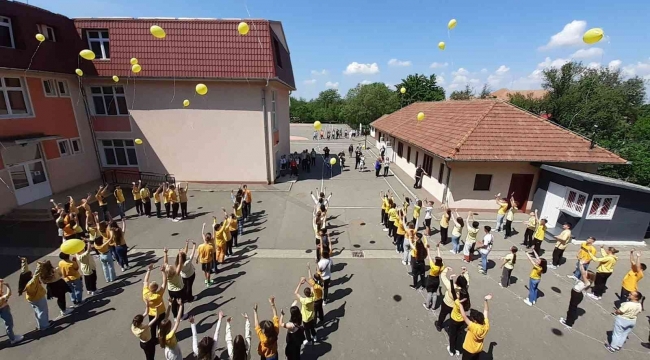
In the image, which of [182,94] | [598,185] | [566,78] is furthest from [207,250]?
[566,78]

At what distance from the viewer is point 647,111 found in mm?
41281

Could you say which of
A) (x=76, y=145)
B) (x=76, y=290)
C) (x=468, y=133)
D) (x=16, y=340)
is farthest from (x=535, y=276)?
(x=76, y=145)

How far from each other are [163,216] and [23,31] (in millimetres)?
10298

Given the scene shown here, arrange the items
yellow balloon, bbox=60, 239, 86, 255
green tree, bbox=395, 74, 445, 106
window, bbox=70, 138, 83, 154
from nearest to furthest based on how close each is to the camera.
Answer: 1. yellow balloon, bbox=60, 239, 86, 255
2. window, bbox=70, 138, 83, 154
3. green tree, bbox=395, 74, 445, 106

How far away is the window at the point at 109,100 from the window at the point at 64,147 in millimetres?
2437

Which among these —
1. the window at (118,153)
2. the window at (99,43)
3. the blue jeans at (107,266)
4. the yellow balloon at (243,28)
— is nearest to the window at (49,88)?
Answer: the window at (99,43)

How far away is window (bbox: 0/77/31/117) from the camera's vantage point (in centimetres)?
1174

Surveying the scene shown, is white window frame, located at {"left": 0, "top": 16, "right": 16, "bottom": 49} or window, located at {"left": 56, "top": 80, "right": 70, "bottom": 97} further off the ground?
white window frame, located at {"left": 0, "top": 16, "right": 16, "bottom": 49}

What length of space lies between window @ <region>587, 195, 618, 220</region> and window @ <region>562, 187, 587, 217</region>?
251mm

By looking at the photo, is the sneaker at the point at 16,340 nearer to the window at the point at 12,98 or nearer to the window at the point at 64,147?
the window at the point at 12,98

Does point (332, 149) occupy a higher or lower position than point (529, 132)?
lower

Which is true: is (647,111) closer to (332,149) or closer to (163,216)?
(332,149)

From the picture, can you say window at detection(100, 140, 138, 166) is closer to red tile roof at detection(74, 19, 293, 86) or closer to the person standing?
red tile roof at detection(74, 19, 293, 86)

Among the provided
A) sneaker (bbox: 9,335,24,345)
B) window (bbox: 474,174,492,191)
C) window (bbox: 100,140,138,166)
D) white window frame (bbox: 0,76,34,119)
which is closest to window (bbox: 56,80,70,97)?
white window frame (bbox: 0,76,34,119)
